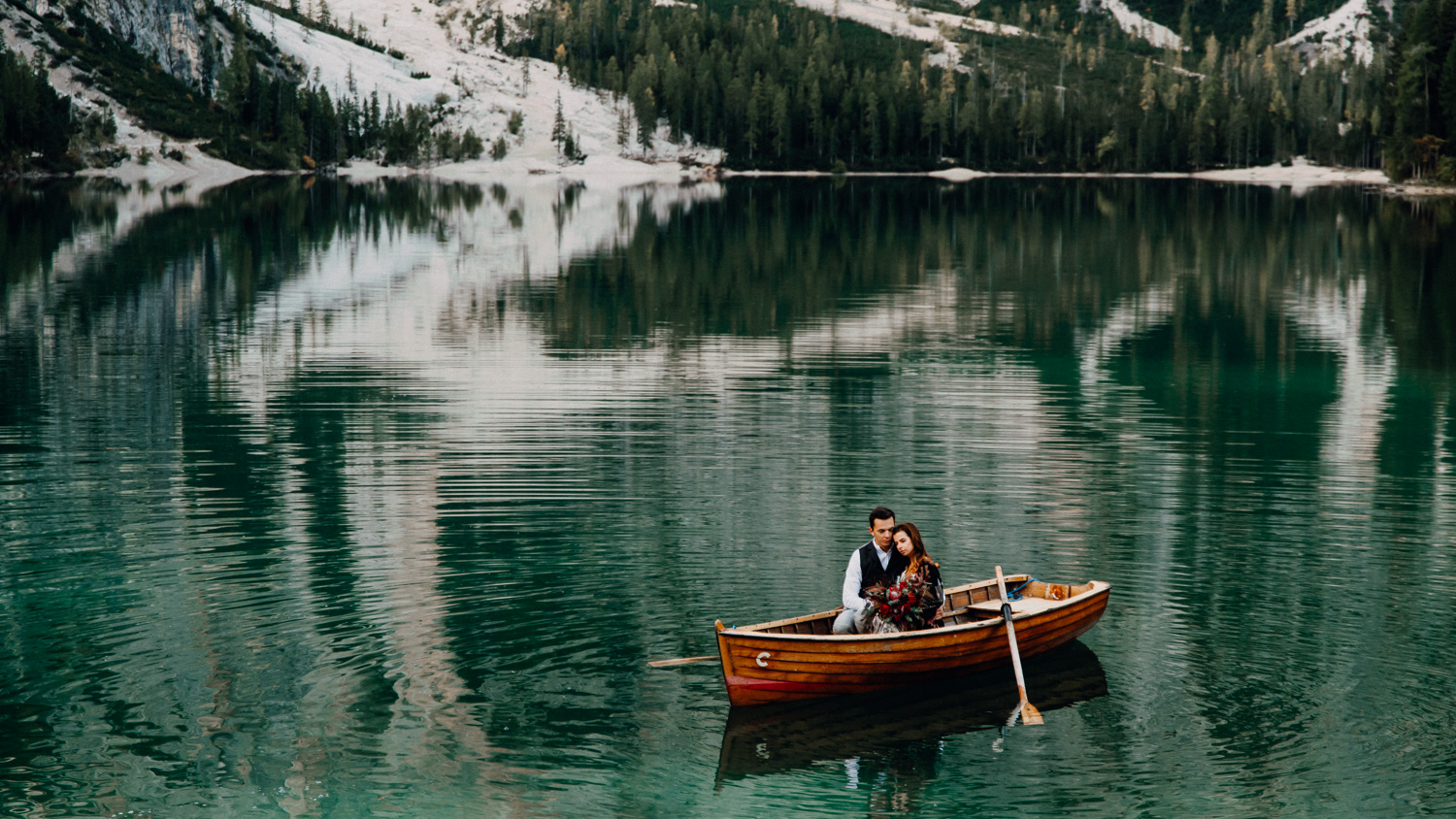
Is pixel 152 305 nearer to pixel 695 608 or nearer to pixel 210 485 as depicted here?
pixel 210 485

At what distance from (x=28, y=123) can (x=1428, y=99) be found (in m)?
164

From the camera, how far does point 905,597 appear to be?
1712 cm

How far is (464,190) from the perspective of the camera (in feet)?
648

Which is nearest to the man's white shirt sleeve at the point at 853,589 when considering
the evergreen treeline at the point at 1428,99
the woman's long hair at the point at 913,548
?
the woman's long hair at the point at 913,548

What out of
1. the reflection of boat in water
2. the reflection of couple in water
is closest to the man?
the reflection of couple in water

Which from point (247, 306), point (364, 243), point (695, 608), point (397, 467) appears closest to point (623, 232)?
point (364, 243)

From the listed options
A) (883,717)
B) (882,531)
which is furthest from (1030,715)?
(882,531)

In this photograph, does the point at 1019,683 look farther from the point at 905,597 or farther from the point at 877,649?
the point at 877,649

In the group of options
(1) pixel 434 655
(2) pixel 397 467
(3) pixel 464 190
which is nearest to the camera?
(1) pixel 434 655

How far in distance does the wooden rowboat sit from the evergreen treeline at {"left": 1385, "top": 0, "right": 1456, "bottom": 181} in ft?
493

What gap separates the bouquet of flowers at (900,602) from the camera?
17109 millimetres

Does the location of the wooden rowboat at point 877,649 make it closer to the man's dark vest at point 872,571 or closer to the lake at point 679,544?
the lake at point 679,544

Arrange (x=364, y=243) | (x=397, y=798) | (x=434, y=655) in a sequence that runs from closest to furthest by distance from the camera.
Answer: (x=397, y=798), (x=434, y=655), (x=364, y=243)

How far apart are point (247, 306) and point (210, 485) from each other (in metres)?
30.3
